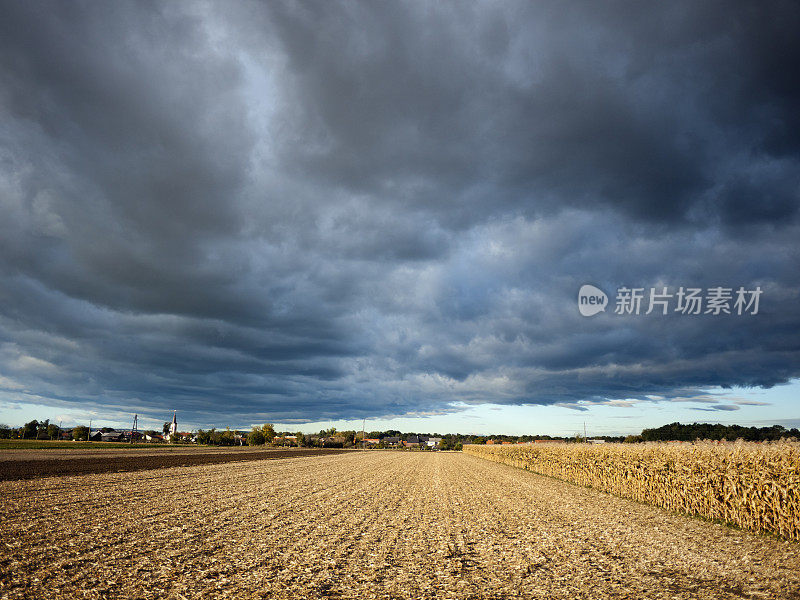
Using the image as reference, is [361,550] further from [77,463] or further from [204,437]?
[204,437]

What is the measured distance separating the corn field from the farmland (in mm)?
929

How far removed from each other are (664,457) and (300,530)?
1895cm

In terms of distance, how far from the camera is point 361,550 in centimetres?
1198

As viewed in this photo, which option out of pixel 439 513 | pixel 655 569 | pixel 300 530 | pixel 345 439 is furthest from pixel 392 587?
pixel 345 439

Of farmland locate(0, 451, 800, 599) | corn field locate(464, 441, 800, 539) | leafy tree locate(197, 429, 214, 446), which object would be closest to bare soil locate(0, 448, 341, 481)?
farmland locate(0, 451, 800, 599)

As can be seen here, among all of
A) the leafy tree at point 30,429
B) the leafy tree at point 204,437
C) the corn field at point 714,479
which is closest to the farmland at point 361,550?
the corn field at point 714,479

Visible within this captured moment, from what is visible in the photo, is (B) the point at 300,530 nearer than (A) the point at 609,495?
Yes

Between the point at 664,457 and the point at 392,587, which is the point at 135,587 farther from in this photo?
the point at 664,457

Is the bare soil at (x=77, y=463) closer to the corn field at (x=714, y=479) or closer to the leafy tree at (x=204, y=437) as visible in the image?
the corn field at (x=714, y=479)

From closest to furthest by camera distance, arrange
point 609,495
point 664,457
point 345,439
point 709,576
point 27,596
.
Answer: point 27,596 → point 709,576 → point 664,457 → point 609,495 → point 345,439

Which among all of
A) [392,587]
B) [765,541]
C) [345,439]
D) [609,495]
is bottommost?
[345,439]

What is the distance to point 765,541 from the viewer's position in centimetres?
1442

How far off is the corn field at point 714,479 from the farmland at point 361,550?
93cm

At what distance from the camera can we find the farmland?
9188 millimetres
